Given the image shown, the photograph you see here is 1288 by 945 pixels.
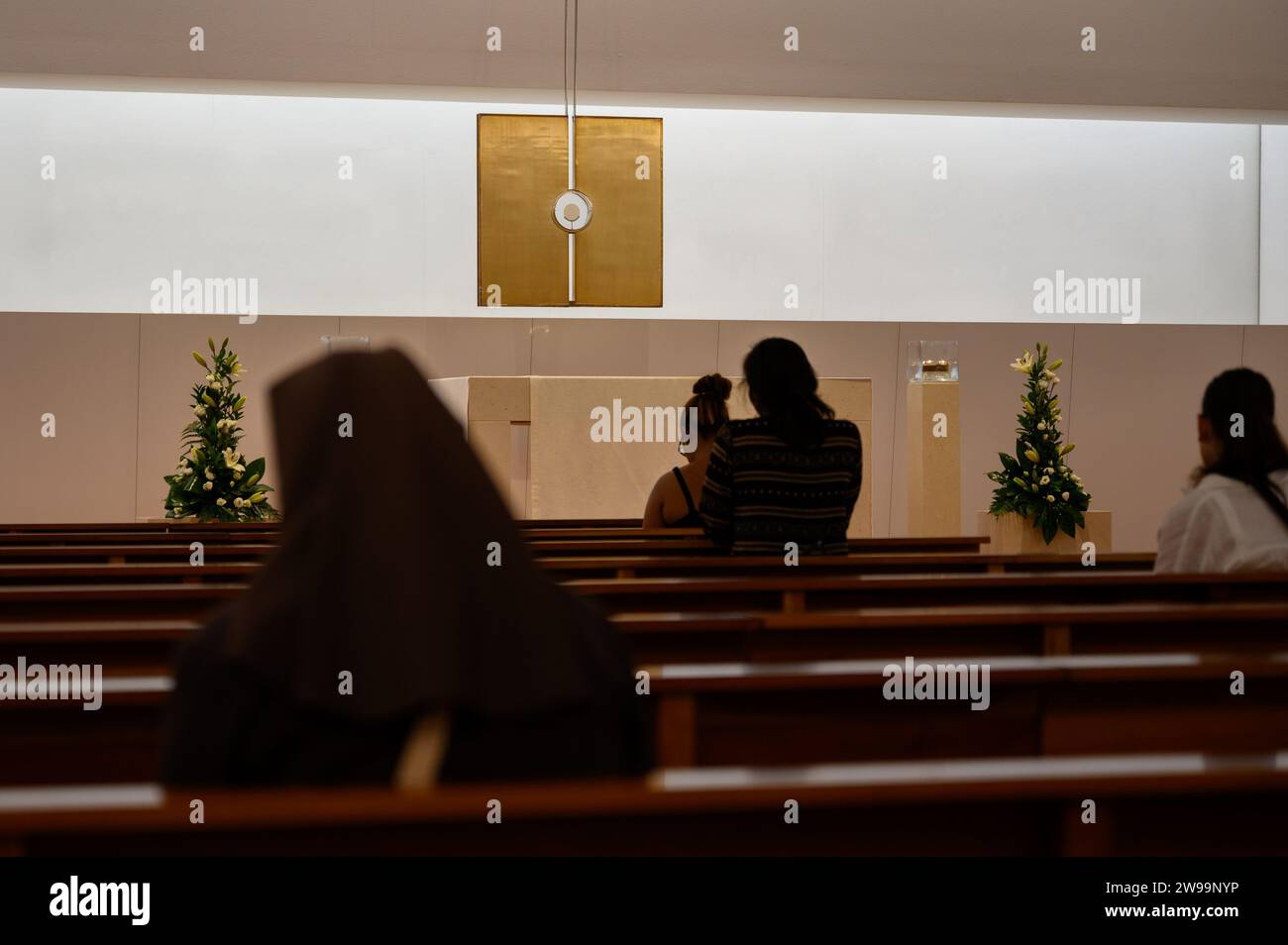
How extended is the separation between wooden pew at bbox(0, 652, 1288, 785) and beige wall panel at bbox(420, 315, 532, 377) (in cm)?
843

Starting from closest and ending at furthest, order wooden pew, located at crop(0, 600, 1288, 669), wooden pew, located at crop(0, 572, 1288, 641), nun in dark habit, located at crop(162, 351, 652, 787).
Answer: nun in dark habit, located at crop(162, 351, 652, 787), wooden pew, located at crop(0, 600, 1288, 669), wooden pew, located at crop(0, 572, 1288, 641)

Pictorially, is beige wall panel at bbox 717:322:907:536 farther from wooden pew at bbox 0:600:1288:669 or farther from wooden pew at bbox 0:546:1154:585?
wooden pew at bbox 0:600:1288:669

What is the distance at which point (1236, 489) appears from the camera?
3.35 m

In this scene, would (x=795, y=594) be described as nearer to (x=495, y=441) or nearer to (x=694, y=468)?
(x=694, y=468)

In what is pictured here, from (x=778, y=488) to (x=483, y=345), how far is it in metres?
7.09

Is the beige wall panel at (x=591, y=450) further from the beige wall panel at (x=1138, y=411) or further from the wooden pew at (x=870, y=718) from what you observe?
the wooden pew at (x=870, y=718)

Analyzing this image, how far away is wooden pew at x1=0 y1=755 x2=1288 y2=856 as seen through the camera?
118cm

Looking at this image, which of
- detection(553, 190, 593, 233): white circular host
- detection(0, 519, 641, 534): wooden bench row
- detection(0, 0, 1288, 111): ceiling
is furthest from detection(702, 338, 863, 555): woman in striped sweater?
detection(0, 0, 1288, 111): ceiling

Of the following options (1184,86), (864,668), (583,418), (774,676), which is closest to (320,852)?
Result: (774,676)

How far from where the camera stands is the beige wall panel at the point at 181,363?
35.9 feet

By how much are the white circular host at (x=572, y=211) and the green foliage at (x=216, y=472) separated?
2.69m

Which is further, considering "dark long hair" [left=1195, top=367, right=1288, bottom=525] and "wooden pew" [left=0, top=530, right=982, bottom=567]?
"wooden pew" [left=0, top=530, right=982, bottom=567]

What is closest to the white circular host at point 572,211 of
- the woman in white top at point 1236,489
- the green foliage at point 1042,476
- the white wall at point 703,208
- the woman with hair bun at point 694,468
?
the white wall at point 703,208
